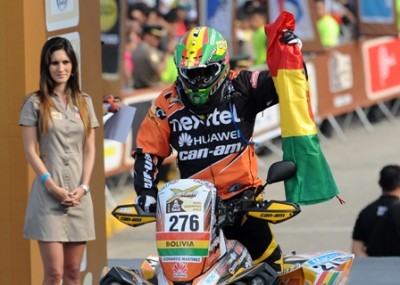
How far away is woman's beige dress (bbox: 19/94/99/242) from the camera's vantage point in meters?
8.70

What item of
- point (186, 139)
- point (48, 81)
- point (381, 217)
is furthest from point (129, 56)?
point (186, 139)

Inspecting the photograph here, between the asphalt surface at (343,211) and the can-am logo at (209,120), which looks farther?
the asphalt surface at (343,211)

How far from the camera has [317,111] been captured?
22.0m

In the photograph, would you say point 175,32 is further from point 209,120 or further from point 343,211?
point 209,120

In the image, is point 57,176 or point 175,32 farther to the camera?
point 175,32

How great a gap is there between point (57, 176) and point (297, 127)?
192 centimetres

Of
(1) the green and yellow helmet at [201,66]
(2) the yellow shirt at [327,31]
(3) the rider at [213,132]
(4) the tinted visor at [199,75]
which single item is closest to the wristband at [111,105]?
(3) the rider at [213,132]

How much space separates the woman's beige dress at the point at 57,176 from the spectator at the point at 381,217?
3.52m

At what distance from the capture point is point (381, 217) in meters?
11.5

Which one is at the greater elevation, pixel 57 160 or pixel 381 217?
pixel 57 160

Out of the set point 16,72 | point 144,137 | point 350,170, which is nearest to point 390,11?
point 350,170

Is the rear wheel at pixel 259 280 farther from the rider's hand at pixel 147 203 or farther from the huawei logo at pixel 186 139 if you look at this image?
the huawei logo at pixel 186 139

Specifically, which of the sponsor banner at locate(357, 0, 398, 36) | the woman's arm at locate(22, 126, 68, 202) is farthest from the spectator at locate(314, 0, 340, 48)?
the woman's arm at locate(22, 126, 68, 202)

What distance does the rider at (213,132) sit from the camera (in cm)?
728
